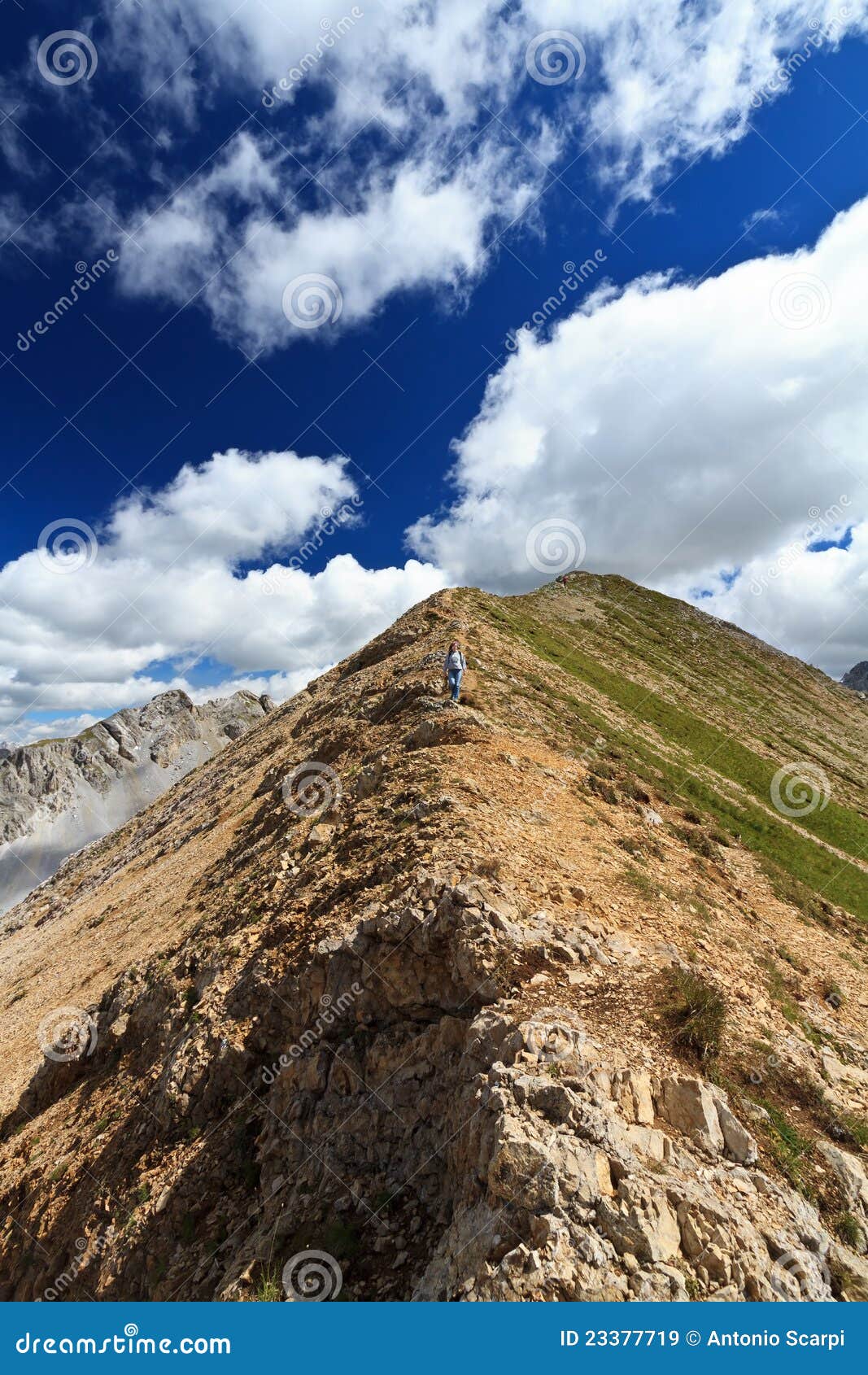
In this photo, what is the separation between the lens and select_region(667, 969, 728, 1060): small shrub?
9.15 m

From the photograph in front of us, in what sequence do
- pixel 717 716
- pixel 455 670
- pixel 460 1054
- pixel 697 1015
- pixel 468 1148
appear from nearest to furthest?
pixel 468 1148
pixel 697 1015
pixel 460 1054
pixel 455 670
pixel 717 716

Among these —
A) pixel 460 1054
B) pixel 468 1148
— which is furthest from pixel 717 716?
pixel 468 1148

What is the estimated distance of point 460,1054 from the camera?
9.76m

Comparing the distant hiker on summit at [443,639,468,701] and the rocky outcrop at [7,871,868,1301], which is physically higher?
the distant hiker on summit at [443,639,468,701]

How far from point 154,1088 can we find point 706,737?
38.0 meters

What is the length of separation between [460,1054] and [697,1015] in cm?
392

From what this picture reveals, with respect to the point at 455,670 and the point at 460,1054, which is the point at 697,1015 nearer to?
the point at 460,1054

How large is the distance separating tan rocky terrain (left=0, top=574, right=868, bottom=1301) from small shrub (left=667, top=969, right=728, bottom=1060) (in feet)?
0.20

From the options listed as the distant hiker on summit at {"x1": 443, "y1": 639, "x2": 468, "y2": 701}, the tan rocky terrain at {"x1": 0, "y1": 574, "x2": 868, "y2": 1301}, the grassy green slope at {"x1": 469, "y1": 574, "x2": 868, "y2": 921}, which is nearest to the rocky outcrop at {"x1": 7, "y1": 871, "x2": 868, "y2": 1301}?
the tan rocky terrain at {"x1": 0, "y1": 574, "x2": 868, "y2": 1301}

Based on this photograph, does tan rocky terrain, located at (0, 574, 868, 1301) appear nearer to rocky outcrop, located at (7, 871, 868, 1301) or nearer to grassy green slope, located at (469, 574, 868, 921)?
rocky outcrop, located at (7, 871, 868, 1301)
